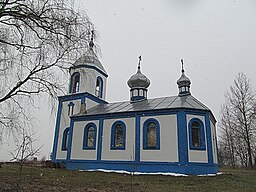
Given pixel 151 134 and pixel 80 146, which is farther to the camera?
pixel 80 146

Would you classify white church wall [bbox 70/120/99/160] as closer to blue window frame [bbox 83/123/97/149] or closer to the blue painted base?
blue window frame [bbox 83/123/97/149]

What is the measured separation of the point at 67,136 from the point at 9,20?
49.5 ft

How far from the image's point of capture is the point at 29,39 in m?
6.36

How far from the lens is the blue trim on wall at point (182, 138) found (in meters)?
14.1

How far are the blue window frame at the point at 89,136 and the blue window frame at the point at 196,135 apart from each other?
7434mm

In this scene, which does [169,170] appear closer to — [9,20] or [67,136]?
[67,136]

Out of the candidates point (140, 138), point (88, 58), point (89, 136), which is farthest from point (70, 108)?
point (88, 58)

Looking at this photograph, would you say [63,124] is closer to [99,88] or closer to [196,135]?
[99,88]

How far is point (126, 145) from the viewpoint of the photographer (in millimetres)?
16062

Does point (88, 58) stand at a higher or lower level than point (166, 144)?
higher

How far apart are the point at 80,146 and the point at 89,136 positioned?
105cm

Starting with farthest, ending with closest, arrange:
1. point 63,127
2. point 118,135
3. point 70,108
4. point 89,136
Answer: point 70,108 → point 63,127 → point 89,136 → point 118,135

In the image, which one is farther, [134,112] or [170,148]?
[134,112]

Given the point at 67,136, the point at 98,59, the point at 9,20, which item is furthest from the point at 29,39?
the point at 67,136
